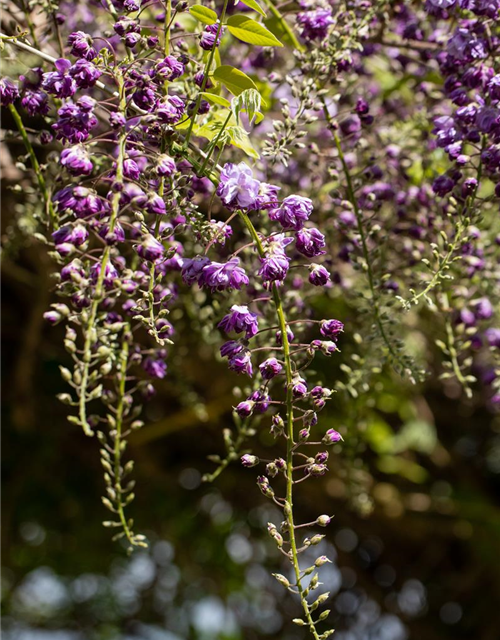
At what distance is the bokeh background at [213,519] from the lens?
5.72 feet

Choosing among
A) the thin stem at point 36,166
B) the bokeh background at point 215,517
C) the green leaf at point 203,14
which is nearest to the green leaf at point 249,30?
the green leaf at point 203,14

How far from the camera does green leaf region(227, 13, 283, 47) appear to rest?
726mm

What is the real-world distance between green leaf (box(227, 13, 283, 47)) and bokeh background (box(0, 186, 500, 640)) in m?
0.78

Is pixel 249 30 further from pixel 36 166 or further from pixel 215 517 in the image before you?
pixel 215 517

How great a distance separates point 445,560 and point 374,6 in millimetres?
1634

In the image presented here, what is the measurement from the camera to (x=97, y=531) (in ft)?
7.18

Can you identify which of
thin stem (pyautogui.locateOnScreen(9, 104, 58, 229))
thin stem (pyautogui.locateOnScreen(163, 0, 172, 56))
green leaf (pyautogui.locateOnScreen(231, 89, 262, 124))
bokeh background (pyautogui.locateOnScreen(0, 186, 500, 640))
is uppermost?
thin stem (pyautogui.locateOnScreen(163, 0, 172, 56))

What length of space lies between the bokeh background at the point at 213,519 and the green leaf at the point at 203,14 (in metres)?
0.79

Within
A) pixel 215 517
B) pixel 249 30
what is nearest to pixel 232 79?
pixel 249 30

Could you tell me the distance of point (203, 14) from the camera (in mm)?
734

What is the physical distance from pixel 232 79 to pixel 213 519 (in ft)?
5.56

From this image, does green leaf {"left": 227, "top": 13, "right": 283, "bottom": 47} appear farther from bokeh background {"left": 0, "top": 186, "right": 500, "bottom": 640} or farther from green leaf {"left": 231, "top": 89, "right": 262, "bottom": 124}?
bokeh background {"left": 0, "top": 186, "right": 500, "bottom": 640}

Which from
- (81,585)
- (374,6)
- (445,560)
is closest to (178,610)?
(81,585)

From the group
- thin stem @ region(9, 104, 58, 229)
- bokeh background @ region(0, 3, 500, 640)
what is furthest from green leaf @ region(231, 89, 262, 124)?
bokeh background @ region(0, 3, 500, 640)
